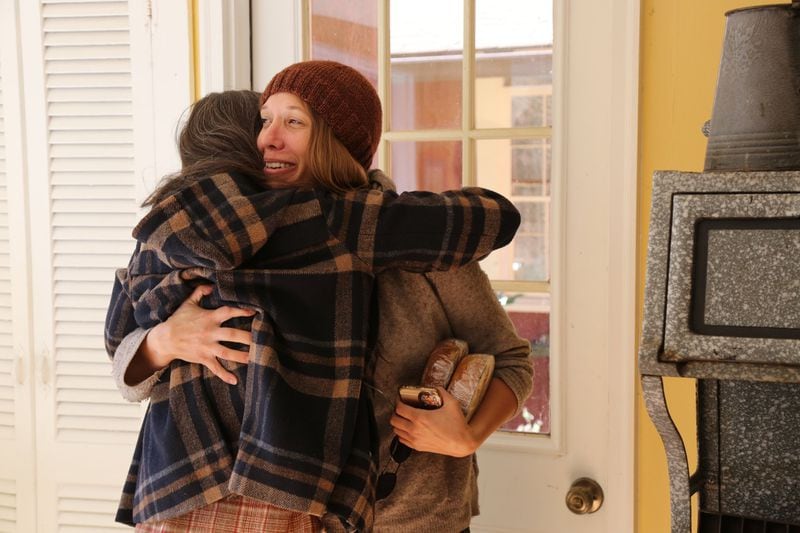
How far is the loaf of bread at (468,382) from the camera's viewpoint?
58.4 inches

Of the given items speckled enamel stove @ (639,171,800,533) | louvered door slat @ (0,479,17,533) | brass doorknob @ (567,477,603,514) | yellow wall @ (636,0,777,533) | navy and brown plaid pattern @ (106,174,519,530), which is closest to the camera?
speckled enamel stove @ (639,171,800,533)

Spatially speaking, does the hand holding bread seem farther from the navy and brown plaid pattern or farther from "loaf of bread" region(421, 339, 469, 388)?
the navy and brown plaid pattern

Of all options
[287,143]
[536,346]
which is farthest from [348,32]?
[536,346]

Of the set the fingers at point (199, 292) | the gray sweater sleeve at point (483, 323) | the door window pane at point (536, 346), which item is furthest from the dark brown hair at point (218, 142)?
the door window pane at point (536, 346)

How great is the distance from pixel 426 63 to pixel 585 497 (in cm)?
104

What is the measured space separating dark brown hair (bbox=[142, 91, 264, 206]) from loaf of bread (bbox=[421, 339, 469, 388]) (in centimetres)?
43

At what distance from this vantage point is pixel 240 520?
1379 mm

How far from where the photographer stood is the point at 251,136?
1578 millimetres

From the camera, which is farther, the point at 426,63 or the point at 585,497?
the point at 426,63

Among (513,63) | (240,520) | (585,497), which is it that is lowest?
(585,497)

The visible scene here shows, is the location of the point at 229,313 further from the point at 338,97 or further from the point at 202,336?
the point at 338,97

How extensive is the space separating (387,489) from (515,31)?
1043mm

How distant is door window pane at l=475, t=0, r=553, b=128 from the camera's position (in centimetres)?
192

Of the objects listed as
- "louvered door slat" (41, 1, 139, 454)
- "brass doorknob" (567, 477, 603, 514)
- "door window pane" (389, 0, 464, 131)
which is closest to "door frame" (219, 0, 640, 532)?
"brass doorknob" (567, 477, 603, 514)
